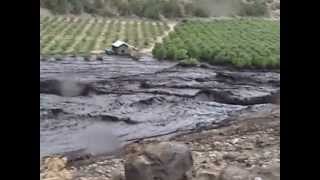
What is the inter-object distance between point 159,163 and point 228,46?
0.50 m

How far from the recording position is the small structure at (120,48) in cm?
208

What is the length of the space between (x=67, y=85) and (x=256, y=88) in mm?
694

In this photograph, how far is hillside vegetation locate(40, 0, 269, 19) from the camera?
209cm

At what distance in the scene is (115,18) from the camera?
212cm

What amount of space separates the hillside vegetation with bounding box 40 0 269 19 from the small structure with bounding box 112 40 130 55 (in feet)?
0.37

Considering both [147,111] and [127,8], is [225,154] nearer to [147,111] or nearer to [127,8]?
[147,111]

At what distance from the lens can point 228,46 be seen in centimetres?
208

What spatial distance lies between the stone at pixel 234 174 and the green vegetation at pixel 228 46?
386mm

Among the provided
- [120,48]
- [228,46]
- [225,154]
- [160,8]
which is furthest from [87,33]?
[225,154]
